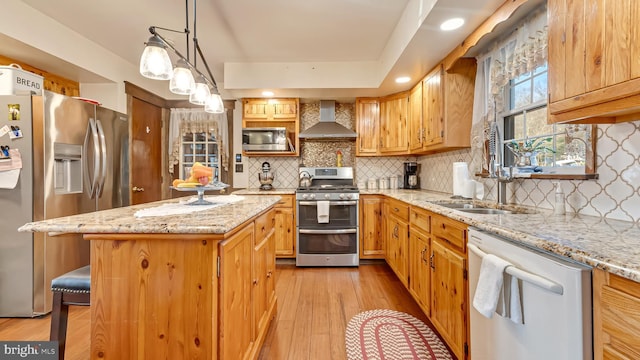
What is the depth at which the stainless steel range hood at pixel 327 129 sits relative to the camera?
12.3 feet

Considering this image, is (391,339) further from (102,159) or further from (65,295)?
(102,159)

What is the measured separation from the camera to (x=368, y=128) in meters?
3.84

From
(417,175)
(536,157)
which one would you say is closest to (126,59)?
(417,175)

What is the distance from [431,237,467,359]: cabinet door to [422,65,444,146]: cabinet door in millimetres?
1209

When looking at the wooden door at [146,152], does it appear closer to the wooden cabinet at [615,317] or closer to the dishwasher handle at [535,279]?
the dishwasher handle at [535,279]

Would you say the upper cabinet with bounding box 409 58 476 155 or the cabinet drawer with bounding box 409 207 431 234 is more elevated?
the upper cabinet with bounding box 409 58 476 155

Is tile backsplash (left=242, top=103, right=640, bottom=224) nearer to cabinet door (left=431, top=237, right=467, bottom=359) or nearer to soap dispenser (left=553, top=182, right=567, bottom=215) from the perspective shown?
soap dispenser (left=553, top=182, right=567, bottom=215)

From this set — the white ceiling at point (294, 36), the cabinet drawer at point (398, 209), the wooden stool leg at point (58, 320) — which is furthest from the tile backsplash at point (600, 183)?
the wooden stool leg at point (58, 320)

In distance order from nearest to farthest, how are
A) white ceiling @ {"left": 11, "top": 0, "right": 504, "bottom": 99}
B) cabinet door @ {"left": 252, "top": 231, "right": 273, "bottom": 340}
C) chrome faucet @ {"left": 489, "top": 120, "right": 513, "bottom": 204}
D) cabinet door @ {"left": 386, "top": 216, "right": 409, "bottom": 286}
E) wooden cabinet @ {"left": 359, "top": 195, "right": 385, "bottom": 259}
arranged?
cabinet door @ {"left": 252, "top": 231, "right": 273, "bottom": 340}
chrome faucet @ {"left": 489, "top": 120, "right": 513, "bottom": 204}
white ceiling @ {"left": 11, "top": 0, "right": 504, "bottom": 99}
cabinet door @ {"left": 386, "top": 216, "right": 409, "bottom": 286}
wooden cabinet @ {"left": 359, "top": 195, "right": 385, "bottom": 259}

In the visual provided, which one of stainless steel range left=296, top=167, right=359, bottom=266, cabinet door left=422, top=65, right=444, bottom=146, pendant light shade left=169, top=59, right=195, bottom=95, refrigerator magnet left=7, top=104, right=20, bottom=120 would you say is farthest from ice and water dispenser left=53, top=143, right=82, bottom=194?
cabinet door left=422, top=65, right=444, bottom=146

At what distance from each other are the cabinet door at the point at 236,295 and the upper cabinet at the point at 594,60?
1547 millimetres

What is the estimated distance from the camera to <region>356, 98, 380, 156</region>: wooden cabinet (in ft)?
12.6

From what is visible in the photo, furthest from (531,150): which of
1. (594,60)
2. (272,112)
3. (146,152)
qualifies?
(146,152)

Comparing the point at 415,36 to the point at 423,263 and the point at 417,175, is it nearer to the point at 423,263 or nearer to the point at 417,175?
the point at 423,263
